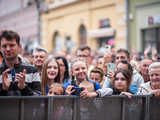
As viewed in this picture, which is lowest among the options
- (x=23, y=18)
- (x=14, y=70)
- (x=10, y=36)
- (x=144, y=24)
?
(x=14, y=70)

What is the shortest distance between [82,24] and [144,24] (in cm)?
565

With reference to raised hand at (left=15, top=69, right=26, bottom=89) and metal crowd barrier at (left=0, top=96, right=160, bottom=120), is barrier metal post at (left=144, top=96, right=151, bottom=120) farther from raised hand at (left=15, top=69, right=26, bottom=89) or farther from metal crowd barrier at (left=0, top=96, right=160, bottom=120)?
raised hand at (left=15, top=69, right=26, bottom=89)

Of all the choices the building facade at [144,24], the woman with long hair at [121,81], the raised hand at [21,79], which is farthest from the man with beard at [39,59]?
the building facade at [144,24]

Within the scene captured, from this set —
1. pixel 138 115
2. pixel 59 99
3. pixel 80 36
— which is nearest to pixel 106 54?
pixel 138 115

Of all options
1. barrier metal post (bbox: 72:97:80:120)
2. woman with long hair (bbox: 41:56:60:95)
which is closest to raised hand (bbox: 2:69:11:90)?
barrier metal post (bbox: 72:97:80:120)

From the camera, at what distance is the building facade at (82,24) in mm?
20156

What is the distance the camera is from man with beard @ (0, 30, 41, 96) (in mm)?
4301

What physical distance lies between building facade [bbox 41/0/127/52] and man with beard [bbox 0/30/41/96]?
15028 mm

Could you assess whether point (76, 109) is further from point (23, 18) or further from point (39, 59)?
point (23, 18)

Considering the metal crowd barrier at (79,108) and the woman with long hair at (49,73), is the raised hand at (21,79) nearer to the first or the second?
the metal crowd barrier at (79,108)

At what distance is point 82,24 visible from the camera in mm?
23500

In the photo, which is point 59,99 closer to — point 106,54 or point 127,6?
point 106,54

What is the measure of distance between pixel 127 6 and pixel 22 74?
15.8 metres

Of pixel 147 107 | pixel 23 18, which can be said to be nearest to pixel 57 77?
pixel 147 107
